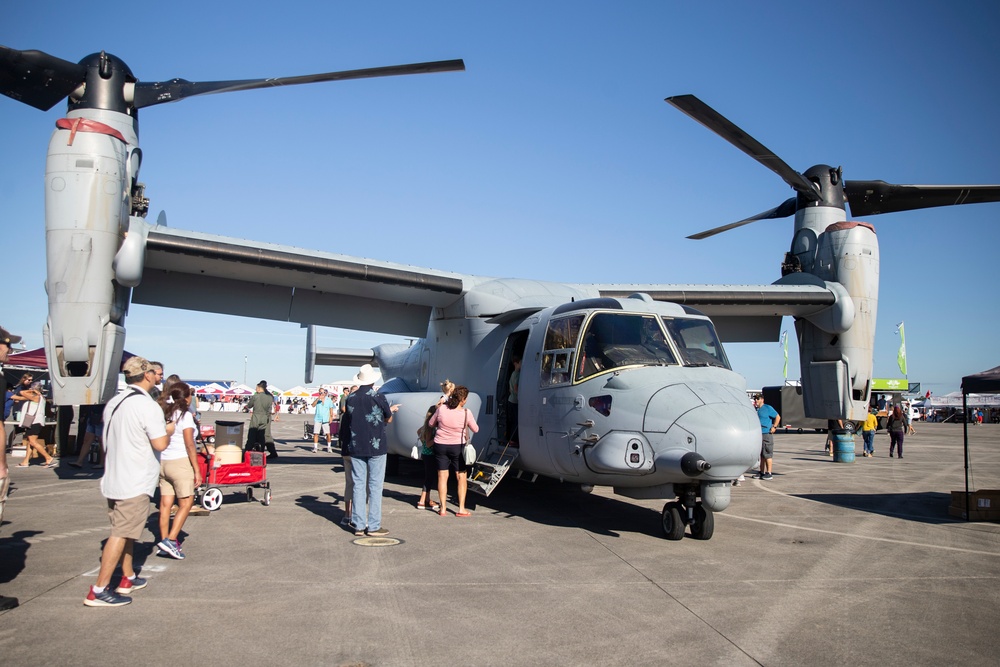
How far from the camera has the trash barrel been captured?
1798 centimetres

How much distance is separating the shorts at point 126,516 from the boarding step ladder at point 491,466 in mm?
4548

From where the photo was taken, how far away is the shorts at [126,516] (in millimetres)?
4754

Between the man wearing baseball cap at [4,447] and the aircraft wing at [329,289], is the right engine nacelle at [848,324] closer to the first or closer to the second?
the aircraft wing at [329,289]

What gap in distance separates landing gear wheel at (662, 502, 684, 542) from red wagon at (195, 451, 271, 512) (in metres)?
5.21

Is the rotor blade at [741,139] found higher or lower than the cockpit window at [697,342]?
higher

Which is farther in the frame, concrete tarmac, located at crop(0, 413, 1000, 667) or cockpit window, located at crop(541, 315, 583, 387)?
cockpit window, located at crop(541, 315, 583, 387)

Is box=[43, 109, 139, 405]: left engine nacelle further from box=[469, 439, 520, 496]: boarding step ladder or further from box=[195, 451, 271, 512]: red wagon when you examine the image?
box=[469, 439, 520, 496]: boarding step ladder

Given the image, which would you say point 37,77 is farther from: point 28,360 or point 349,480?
point 28,360

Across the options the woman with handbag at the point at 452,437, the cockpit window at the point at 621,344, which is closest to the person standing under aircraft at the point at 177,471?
the woman with handbag at the point at 452,437

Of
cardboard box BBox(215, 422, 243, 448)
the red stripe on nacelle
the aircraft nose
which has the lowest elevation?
cardboard box BBox(215, 422, 243, 448)

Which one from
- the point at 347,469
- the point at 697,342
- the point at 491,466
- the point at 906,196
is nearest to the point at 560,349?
the point at 697,342

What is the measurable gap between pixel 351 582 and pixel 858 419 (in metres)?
11.3

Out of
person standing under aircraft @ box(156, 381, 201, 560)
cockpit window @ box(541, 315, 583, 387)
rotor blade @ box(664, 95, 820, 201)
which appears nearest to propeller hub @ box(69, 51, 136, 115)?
person standing under aircraft @ box(156, 381, 201, 560)

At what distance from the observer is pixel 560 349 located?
8438 millimetres
